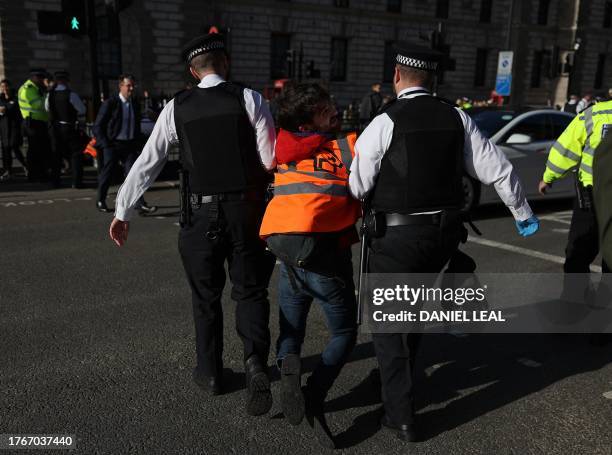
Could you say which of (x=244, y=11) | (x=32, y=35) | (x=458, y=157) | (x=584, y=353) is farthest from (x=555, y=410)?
(x=244, y=11)

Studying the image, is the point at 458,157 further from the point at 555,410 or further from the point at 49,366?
the point at 49,366

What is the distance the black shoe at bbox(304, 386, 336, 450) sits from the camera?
9.51 ft

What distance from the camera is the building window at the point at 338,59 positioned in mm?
36156

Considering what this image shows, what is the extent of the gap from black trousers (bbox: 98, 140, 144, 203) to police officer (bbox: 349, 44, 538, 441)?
620 centimetres

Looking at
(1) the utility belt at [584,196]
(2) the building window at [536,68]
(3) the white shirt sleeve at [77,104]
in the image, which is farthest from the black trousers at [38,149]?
(2) the building window at [536,68]

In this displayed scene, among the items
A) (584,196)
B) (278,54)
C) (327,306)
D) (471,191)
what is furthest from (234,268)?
(278,54)

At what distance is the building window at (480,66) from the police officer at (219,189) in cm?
4174

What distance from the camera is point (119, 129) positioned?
8273mm

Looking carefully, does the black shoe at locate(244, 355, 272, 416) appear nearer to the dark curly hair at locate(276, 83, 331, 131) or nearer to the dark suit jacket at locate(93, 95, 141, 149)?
the dark curly hair at locate(276, 83, 331, 131)

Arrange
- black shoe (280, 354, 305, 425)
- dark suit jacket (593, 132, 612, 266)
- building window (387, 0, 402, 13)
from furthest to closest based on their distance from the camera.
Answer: building window (387, 0, 402, 13) < black shoe (280, 354, 305, 425) < dark suit jacket (593, 132, 612, 266)

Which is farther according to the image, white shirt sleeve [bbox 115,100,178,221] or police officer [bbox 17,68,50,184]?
police officer [bbox 17,68,50,184]

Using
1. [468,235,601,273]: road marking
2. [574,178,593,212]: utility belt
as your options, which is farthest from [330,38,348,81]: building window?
[574,178,593,212]: utility belt

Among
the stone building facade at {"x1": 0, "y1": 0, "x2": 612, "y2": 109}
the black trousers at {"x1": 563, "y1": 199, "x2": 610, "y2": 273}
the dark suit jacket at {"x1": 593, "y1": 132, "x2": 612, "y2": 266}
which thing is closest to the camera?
the dark suit jacket at {"x1": 593, "y1": 132, "x2": 612, "y2": 266}

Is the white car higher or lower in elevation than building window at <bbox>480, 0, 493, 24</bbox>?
lower
